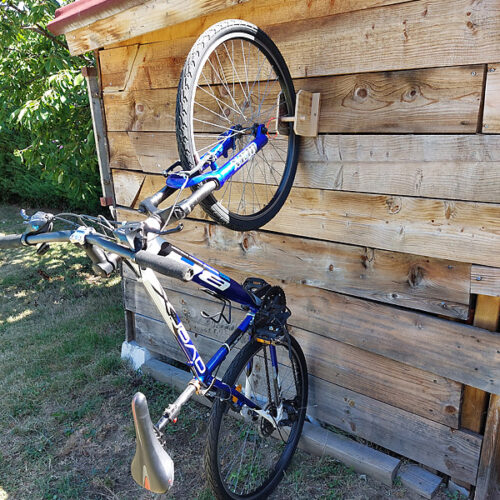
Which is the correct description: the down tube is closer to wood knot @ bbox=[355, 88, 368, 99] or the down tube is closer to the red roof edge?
wood knot @ bbox=[355, 88, 368, 99]

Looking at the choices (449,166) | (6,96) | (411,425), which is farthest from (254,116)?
(6,96)

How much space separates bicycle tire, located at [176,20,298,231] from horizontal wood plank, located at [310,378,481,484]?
1.19m

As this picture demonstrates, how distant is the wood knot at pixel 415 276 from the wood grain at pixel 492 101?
2.29 ft

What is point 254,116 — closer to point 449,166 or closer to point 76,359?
point 449,166

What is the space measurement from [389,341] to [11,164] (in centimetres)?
1000

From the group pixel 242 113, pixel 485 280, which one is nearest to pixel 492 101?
pixel 485 280

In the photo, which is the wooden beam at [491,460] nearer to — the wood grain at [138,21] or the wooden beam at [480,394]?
the wooden beam at [480,394]

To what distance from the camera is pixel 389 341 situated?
2416 millimetres

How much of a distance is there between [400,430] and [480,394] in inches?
19.5

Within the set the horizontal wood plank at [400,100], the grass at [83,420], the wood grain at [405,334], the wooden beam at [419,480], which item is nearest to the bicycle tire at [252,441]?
the grass at [83,420]

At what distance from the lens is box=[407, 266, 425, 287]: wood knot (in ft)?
7.36

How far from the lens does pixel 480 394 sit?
2229mm

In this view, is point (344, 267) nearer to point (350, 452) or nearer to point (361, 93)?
point (361, 93)

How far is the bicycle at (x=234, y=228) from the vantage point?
5.64 feet
